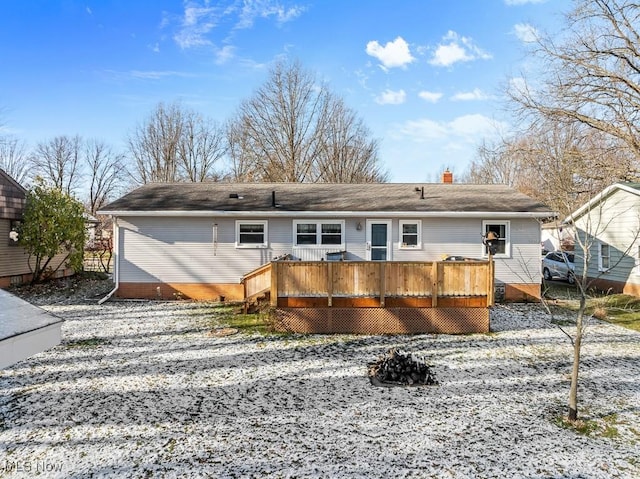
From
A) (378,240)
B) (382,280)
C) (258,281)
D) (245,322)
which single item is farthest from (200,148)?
(382,280)

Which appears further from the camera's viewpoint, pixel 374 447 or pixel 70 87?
pixel 70 87

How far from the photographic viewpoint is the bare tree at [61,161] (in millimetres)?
37750

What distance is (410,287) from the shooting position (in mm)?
8109

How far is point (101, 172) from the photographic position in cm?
3959

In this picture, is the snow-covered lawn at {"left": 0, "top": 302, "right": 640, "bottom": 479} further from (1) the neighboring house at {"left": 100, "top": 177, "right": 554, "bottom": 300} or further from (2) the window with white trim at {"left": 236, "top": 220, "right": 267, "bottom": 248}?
(2) the window with white trim at {"left": 236, "top": 220, "right": 267, "bottom": 248}

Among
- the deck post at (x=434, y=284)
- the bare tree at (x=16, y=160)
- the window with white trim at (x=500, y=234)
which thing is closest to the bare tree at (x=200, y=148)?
the bare tree at (x=16, y=160)

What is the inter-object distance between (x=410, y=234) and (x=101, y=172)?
3909 centimetres

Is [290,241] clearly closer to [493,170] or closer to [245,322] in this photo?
[245,322]

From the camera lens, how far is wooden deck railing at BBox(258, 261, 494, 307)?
803 cm

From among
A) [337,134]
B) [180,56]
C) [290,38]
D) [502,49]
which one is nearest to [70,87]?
[180,56]

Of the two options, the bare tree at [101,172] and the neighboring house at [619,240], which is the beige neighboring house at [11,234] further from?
the bare tree at [101,172]

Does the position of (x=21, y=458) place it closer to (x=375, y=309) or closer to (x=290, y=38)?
(x=375, y=309)

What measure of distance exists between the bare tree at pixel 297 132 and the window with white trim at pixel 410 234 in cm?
1648

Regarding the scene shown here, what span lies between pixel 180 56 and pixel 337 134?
14966 mm
